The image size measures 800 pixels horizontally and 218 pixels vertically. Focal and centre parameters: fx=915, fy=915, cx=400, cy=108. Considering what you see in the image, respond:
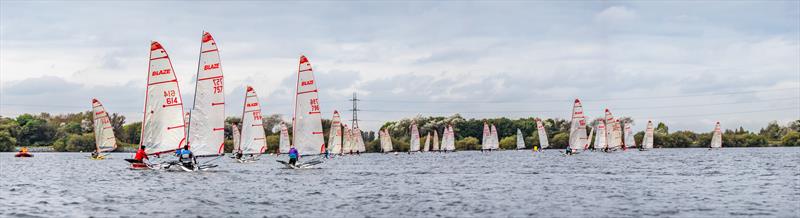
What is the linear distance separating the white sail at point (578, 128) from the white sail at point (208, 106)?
74602 millimetres

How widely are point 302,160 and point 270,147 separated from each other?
107 metres

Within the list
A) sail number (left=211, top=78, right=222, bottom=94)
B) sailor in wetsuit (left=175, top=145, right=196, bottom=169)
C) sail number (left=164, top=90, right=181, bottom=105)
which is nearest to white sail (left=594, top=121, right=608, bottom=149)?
sail number (left=211, top=78, right=222, bottom=94)

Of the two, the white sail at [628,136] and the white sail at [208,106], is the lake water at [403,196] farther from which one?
the white sail at [628,136]

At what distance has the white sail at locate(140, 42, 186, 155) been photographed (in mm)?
60906

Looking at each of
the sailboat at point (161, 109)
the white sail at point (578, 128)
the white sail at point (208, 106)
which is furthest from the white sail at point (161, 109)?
the white sail at point (578, 128)

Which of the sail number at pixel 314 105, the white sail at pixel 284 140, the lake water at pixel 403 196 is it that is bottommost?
the lake water at pixel 403 196

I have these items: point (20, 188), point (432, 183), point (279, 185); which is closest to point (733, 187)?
point (432, 183)

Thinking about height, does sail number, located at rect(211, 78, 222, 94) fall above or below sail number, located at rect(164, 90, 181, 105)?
above

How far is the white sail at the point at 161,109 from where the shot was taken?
60.9 m

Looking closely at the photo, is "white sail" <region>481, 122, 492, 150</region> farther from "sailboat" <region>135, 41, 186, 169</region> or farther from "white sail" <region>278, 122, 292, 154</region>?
"sailboat" <region>135, 41, 186, 169</region>

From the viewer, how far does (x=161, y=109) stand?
61.2 m

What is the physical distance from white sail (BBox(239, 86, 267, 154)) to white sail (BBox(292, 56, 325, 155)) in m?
15.9

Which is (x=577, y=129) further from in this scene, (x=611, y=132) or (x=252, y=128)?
(x=252, y=128)

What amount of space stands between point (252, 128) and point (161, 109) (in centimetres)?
2343
